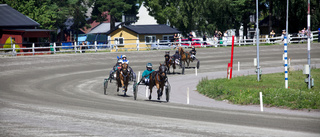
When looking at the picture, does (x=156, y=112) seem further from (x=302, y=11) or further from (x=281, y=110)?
(x=302, y=11)

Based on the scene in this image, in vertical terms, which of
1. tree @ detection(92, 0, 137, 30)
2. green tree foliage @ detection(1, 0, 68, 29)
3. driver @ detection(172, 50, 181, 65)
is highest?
tree @ detection(92, 0, 137, 30)

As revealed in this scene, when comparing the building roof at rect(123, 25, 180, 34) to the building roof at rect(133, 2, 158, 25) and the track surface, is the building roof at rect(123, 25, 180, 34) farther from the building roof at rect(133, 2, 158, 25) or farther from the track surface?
the building roof at rect(133, 2, 158, 25)

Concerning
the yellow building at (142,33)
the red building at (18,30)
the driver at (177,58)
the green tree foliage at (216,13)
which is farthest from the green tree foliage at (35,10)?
the driver at (177,58)

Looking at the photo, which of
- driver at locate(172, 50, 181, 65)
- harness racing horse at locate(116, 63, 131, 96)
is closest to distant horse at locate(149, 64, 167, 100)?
harness racing horse at locate(116, 63, 131, 96)

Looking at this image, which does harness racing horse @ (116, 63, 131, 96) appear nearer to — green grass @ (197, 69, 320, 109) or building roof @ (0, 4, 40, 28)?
green grass @ (197, 69, 320, 109)

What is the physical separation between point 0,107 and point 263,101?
10202 millimetres

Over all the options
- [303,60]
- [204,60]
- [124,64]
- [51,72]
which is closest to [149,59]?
[204,60]

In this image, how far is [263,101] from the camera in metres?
18.4

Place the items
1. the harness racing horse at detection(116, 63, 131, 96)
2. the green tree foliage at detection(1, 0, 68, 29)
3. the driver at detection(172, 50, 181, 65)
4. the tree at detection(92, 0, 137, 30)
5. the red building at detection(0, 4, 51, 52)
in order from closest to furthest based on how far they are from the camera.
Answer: the harness racing horse at detection(116, 63, 131, 96) < the driver at detection(172, 50, 181, 65) < the red building at detection(0, 4, 51, 52) < the green tree foliage at detection(1, 0, 68, 29) < the tree at detection(92, 0, 137, 30)

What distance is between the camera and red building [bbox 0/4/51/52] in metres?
50.4

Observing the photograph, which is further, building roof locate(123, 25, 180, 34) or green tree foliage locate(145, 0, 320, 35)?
building roof locate(123, 25, 180, 34)

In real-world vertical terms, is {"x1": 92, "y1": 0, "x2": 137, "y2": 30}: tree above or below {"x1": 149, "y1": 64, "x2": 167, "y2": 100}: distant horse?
above

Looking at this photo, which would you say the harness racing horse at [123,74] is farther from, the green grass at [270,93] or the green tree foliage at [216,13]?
the green tree foliage at [216,13]

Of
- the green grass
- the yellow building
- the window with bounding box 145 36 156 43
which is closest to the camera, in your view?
the green grass
